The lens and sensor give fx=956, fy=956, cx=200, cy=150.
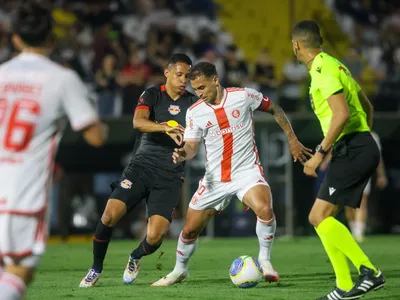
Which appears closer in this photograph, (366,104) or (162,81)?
(366,104)

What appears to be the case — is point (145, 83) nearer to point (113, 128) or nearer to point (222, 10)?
point (113, 128)

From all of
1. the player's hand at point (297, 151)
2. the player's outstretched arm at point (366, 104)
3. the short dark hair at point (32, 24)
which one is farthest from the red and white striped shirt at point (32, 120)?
the player's hand at point (297, 151)

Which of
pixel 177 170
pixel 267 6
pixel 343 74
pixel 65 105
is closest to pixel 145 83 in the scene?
pixel 267 6

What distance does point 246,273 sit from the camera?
9.24 m

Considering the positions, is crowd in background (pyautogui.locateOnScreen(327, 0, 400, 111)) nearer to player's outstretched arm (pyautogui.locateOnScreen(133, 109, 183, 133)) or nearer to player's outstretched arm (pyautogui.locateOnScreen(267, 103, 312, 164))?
player's outstretched arm (pyautogui.locateOnScreen(267, 103, 312, 164))

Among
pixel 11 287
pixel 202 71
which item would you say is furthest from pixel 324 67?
pixel 11 287

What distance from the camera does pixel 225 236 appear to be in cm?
2078

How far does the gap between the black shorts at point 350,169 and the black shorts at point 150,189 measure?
2456 mm

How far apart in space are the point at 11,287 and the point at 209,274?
19.9 feet

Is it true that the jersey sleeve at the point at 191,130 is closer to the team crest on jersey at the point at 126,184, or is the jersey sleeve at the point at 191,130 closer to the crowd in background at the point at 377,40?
the team crest on jersey at the point at 126,184

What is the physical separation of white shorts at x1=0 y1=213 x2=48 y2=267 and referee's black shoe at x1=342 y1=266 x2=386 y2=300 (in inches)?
127

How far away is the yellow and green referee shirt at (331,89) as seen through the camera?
780 cm

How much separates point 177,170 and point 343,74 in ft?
9.46

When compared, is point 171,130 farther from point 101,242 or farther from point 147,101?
point 101,242
